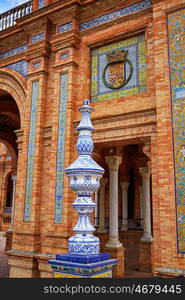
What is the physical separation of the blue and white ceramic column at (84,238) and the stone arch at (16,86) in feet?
18.8

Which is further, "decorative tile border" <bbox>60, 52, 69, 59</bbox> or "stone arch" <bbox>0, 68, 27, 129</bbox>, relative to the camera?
"stone arch" <bbox>0, 68, 27, 129</bbox>

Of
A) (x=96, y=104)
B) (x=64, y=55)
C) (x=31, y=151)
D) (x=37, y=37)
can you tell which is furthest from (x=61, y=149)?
(x=37, y=37)

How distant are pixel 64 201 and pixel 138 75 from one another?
3.71m

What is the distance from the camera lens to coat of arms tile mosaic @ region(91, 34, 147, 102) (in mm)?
7477

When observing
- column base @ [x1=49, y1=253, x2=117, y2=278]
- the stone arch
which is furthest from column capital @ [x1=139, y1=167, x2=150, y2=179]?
column base @ [x1=49, y1=253, x2=117, y2=278]

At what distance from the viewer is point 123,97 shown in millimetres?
7512

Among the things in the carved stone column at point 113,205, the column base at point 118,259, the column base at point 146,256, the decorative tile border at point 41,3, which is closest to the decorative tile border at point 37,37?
the decorative tile border at point 41,3

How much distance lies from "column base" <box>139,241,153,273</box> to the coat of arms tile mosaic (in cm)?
507

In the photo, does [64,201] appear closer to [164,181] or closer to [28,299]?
[164,181]

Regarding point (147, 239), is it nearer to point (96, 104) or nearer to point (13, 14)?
point (96, 104)

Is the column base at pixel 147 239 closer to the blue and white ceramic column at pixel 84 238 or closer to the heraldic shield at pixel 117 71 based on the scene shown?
the heraldic shield at pixel 117 71

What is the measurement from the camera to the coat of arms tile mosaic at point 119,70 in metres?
7.48

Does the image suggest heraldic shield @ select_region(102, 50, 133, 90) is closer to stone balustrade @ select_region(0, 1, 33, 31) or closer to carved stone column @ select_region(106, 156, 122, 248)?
carved stone column @ select_region(106, 156, 122, 248)

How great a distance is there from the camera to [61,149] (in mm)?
8125
